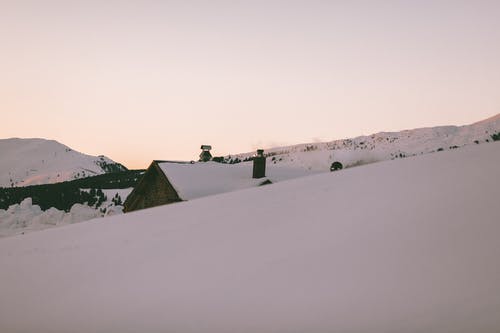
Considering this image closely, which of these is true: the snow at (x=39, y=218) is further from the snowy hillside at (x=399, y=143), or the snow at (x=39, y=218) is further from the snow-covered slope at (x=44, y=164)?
the snow-covered slope at (x=44, y=164)

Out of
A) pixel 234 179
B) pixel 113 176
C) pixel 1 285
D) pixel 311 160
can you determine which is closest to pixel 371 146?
pixel 311 160

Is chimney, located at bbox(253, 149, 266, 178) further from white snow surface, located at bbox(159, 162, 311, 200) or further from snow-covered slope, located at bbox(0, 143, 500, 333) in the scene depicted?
snow-covered slope, located at bbox(0, 143, 500, 333)

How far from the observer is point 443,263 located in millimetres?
2467

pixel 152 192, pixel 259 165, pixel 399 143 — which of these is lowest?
pixel 152 192

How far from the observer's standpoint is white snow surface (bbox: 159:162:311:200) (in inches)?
680

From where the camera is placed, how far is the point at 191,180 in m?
18.1

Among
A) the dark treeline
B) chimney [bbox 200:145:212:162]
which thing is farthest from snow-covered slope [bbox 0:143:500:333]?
the dark treeline

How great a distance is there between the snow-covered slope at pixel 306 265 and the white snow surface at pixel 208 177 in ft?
38.6

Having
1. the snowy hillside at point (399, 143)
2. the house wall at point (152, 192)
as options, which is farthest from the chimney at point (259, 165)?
the snowy hillside at point (399, 143)

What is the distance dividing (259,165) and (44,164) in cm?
16639

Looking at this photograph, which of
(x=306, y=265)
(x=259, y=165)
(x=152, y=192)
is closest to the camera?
(x=306, y=265)

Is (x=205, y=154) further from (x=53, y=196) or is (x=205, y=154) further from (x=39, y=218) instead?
(x=53, y=196)

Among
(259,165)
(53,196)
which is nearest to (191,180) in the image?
(259,165)

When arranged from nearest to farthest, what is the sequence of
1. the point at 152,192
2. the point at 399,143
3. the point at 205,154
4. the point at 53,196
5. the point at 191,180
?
1. the point at 191,180
2. the point at 152,192
3. the point at 205,154
4. the point at 53,196
5. the point at 399,143
